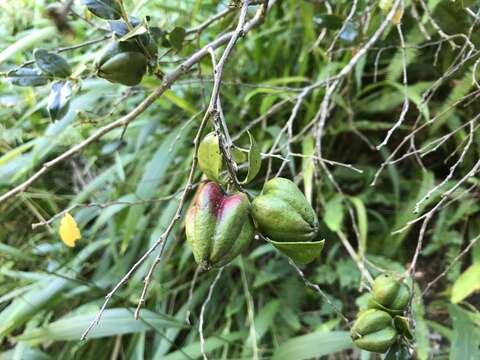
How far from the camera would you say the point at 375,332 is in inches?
31.3

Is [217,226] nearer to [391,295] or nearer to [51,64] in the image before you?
[391,295]

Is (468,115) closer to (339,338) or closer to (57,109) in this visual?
(339,338)

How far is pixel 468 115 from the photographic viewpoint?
145 centimetres

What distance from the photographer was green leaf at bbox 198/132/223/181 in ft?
2.06

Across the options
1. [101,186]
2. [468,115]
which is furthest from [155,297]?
[468,115]

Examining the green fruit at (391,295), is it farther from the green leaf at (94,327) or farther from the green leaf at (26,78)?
the green leaf at (26,78)

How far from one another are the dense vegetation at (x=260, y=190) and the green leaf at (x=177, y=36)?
0.05m

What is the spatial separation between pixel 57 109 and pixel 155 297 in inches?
30.3

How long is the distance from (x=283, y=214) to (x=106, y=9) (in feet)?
1.64

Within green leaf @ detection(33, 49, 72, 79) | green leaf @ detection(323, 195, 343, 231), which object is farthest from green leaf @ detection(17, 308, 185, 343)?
green leaf @ detection(33, 49, 72, 79)

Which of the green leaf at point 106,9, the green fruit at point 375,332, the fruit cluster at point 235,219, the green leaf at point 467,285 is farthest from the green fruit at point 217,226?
the green leaf at point 467,285

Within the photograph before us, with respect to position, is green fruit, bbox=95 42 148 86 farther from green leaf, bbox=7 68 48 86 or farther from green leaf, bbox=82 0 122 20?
green leaf, bbox=7 68 48 86

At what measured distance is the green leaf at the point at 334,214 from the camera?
4.37 ft

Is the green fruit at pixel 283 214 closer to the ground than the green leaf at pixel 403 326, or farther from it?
farther from it
